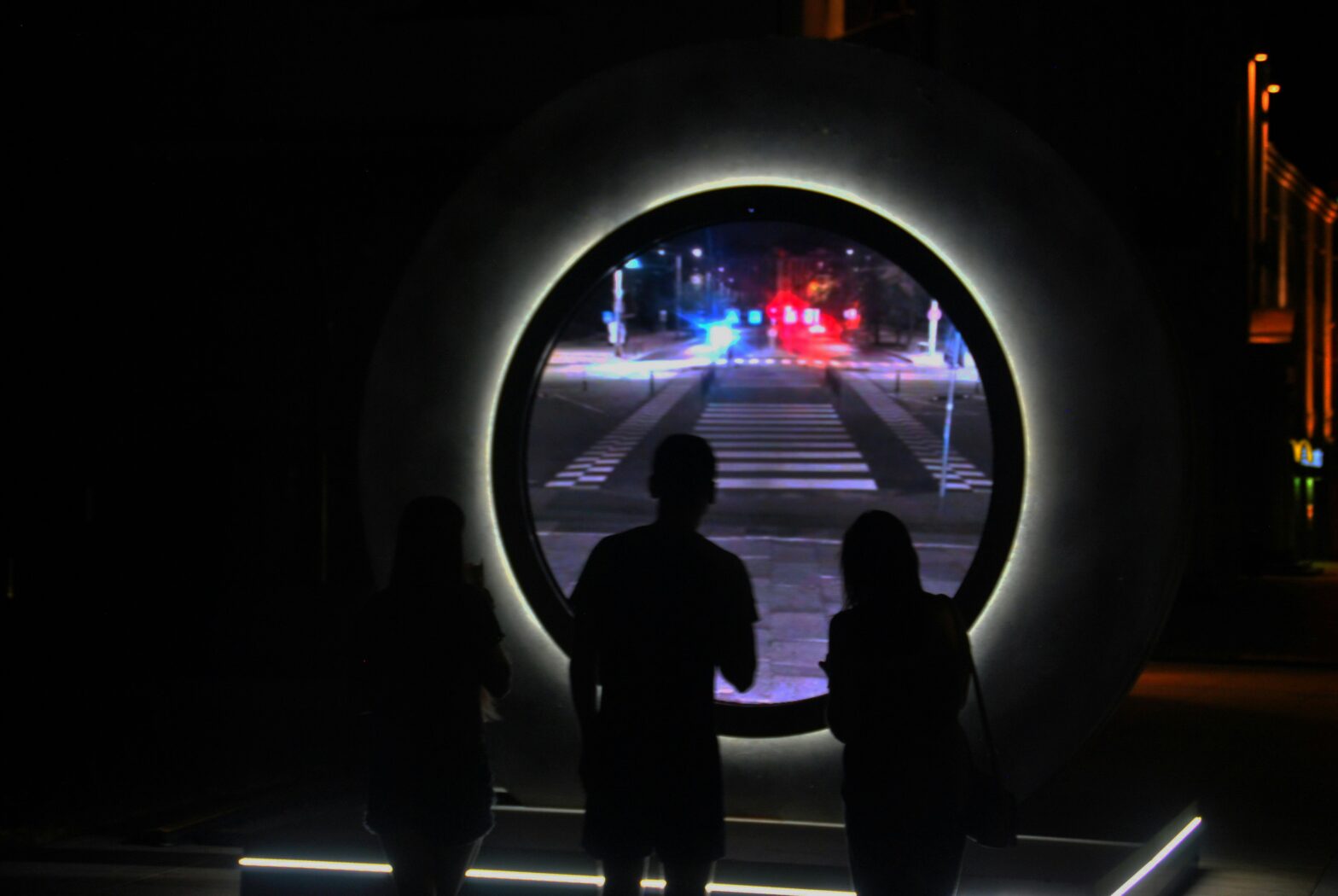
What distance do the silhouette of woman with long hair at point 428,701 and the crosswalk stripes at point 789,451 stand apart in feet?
39.2

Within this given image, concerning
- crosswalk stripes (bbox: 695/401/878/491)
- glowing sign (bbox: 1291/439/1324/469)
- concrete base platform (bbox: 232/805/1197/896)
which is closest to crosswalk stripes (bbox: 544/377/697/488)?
crosswalk stripes (bbox: 695/401/878/491)

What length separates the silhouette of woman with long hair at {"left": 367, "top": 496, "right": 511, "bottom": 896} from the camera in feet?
12.9

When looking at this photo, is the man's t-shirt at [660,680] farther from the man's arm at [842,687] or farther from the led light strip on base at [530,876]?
the led light strip on base at [530,876]

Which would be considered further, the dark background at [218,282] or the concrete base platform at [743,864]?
the dark background at [218,282]

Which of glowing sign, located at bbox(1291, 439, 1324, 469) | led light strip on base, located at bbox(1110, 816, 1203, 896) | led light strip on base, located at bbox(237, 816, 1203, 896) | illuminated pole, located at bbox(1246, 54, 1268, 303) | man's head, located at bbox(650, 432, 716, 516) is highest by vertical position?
illuminated pole, located at bbox(1246, 54, 1268, 303)

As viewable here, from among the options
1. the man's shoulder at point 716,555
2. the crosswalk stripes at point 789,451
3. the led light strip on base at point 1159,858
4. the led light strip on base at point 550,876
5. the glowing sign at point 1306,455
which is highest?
the man's shoulder at point 716,555

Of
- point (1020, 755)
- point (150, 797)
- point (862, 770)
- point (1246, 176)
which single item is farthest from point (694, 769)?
point (1246, 176)

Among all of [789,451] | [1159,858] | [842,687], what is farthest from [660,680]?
[789,451]

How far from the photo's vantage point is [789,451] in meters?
17.8

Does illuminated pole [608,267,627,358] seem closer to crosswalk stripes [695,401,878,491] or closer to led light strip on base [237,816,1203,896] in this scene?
led light strip on base [237,816,1203,896]

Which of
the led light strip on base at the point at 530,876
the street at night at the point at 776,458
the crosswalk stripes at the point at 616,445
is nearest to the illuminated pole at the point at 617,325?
the street at night at the point at 776,458

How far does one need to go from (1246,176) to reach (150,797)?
16.5m

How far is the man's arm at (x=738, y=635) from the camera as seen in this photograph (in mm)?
3684

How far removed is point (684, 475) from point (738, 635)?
1.26 ft
